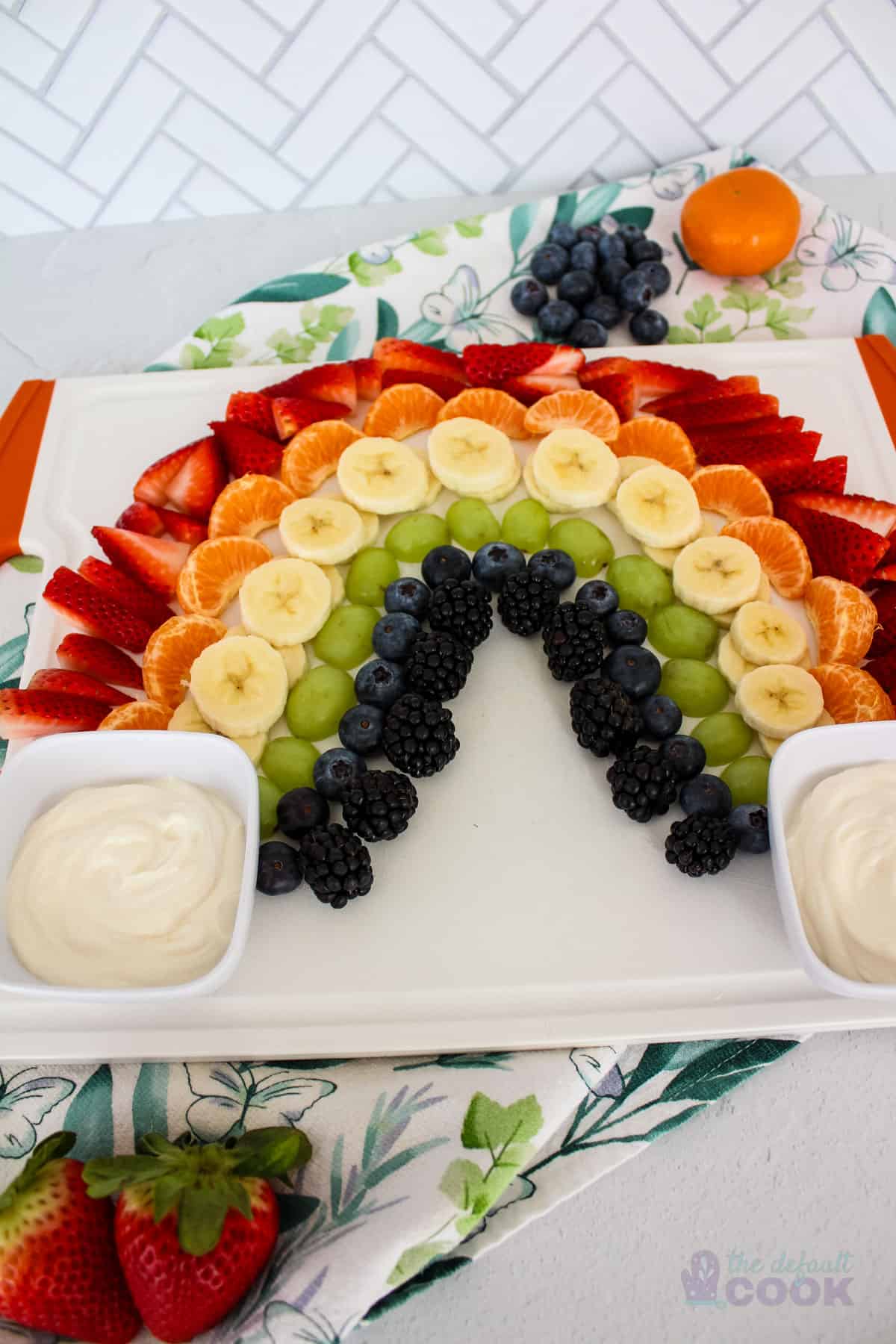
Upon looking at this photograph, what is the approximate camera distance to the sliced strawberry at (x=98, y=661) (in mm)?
1623

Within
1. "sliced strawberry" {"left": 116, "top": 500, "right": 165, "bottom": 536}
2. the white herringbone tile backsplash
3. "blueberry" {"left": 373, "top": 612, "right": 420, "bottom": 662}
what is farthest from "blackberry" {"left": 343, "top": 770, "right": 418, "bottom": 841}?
the white herringbone tile backsplash

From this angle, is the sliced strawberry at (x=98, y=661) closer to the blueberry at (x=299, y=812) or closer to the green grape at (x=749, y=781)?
the blueberry at (x=299, y=812)

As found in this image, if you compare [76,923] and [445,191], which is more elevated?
[445,191]

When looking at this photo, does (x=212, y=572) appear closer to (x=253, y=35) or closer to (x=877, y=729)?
(x=877, y=729)

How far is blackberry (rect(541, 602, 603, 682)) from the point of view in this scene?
1550mm

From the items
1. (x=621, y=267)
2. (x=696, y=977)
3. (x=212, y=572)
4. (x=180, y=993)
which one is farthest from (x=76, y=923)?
(x=621, y=267)

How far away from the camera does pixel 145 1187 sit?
46.9 inches

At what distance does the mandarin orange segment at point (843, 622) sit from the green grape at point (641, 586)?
23cm

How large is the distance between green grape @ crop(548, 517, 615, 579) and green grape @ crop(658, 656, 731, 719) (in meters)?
0.22

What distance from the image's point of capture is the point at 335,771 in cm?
149

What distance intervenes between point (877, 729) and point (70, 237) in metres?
2.07

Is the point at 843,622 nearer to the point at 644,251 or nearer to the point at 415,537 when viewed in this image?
the point at 415,537

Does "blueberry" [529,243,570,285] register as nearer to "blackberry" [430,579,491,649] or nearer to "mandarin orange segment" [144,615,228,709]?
"blackberry" [430,579,491,649]

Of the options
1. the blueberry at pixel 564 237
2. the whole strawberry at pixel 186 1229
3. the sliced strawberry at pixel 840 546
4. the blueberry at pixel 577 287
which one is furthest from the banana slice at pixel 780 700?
the blueberry at pixel 564 237
